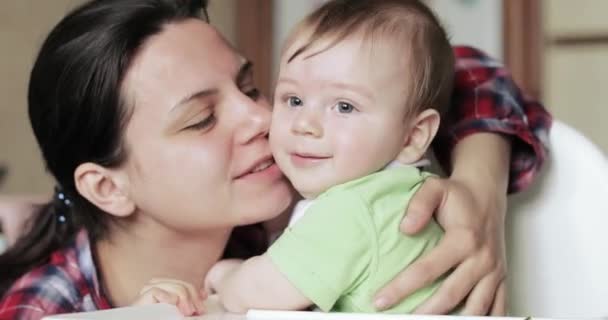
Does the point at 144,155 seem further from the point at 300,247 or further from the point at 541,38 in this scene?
the point at 541,38

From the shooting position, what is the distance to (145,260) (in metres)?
1.33

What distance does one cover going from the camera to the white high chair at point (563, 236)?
1.28m

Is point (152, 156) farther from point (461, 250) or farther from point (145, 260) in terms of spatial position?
point (461, 250)

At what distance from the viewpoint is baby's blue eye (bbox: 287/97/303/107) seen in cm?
102

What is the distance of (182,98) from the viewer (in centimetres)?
117

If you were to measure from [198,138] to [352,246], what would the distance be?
339 mm

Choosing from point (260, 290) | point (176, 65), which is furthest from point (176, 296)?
point (176, 65)

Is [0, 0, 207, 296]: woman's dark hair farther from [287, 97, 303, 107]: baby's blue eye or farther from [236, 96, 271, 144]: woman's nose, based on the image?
[287, 97, 303, 107]: baby's blue eye

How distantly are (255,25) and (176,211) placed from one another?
150 centimetres

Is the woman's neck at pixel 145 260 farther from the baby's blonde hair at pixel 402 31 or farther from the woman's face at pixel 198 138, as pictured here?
the baby's blonde hair at pixel 402 31

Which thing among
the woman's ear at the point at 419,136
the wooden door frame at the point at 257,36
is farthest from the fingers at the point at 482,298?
the wooden door frame at the point at 257,36

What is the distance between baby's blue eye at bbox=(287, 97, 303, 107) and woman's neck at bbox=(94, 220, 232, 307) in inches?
13.0

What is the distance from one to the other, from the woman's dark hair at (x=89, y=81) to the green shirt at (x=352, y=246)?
0.38m

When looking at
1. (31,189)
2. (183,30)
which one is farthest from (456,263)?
(31,189)
